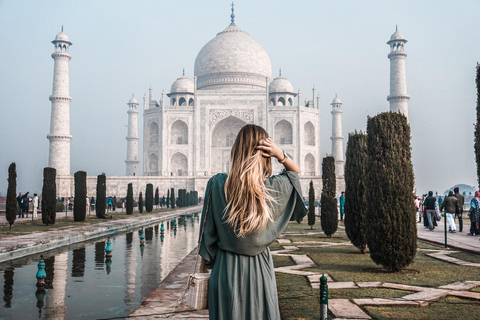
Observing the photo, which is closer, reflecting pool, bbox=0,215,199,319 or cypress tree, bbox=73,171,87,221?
reflecting pool, bbox=0,215,199,319

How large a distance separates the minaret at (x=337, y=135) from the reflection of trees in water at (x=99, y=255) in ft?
101

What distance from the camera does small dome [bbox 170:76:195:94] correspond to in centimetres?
3722

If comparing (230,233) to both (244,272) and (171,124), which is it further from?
(171,124)

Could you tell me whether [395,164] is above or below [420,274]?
above

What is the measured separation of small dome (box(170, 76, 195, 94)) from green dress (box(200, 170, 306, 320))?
3604 cm

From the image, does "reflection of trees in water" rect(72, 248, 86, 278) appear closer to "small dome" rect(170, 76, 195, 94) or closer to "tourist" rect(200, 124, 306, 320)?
"tourist" rect(200, 124, 306, 320)

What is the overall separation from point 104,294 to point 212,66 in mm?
34456

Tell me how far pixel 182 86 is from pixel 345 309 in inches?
1385

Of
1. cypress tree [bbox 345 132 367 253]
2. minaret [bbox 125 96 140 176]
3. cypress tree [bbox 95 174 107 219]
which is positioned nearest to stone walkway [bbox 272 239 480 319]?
cypress tree [bbox 345 132 367 253]

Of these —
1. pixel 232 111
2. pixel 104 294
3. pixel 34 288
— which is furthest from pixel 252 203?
pixel 232 111

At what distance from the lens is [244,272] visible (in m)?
1.70

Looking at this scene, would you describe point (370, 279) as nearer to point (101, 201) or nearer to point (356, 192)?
point (356, 192)

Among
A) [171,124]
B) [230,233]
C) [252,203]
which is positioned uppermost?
[171,124]

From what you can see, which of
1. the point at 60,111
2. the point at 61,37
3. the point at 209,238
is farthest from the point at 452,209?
the point at 61,37
